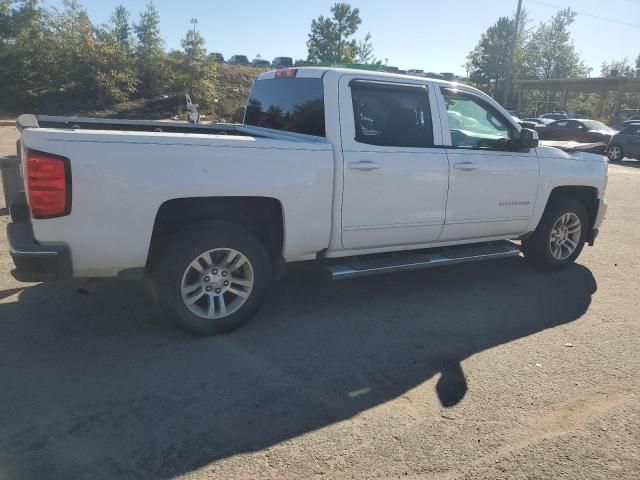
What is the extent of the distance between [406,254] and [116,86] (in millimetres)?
26965

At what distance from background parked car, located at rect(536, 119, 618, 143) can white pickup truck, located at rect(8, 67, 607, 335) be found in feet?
59.0

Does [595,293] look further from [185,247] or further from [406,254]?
[185,247]

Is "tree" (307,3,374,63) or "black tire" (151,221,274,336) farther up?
"tree" (307,3,374,63)

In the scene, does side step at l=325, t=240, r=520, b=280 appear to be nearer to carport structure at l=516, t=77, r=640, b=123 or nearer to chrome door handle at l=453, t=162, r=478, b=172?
chrome door handle at l=453, t=162, r=478, b=172

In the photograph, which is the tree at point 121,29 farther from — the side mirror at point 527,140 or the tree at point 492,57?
the tree at point 492,57

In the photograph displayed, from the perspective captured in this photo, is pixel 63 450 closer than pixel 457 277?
Yes

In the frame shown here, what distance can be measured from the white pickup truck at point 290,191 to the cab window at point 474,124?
1 cm

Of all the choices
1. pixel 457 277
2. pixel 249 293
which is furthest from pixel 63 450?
pixel 457 277

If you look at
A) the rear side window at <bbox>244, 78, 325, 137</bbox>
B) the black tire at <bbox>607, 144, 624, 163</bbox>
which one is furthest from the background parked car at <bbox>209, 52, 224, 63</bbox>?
the rear side window at <bbox>244, 78, 325, 137</bbox>

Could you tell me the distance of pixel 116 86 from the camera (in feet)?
89.9

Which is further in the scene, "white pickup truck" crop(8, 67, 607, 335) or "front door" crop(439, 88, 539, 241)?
"front door" crop(439, 88, 539, 241)

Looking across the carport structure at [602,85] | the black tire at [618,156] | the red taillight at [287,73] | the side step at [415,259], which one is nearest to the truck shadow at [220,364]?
the side step at [415,259]

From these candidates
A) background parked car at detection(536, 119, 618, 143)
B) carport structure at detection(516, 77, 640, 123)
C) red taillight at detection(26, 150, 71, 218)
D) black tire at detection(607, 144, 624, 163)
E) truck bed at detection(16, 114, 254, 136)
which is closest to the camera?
red taillight at detection(26, 150, 71, 218)

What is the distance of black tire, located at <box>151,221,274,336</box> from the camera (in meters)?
3.57
